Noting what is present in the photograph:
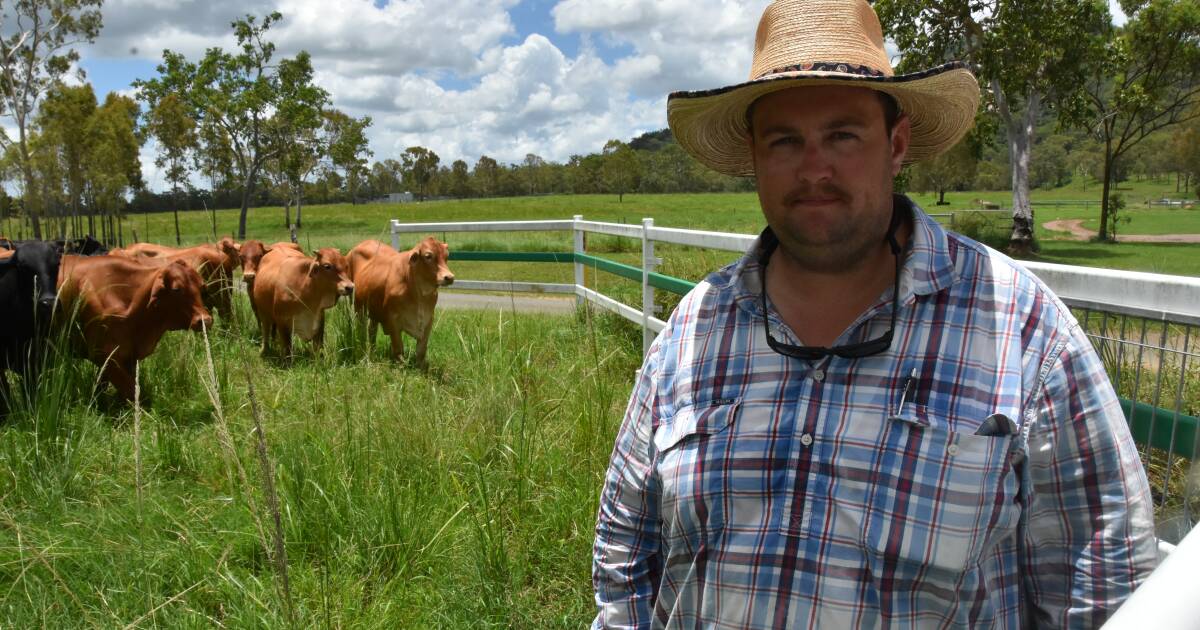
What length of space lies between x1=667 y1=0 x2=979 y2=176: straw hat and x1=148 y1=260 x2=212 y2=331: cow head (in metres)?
5.33

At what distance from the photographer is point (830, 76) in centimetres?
172

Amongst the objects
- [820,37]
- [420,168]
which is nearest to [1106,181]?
[820,37]

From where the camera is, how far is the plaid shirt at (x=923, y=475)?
4.88ft

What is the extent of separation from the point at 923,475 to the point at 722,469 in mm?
380

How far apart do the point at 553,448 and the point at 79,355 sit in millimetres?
4189

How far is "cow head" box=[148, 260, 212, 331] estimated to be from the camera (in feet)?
20.9

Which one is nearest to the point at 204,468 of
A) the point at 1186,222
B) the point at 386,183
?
the point at 1186,222

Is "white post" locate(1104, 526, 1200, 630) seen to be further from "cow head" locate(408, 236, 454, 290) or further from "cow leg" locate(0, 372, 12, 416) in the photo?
"cow head" locate(408, 236, 454, 290)

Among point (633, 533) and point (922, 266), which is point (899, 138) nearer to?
point (922, 266)

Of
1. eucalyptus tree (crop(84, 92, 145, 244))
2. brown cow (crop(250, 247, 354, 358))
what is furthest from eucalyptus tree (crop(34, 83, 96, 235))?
brown cow (crop(250, 247, 354, 358))

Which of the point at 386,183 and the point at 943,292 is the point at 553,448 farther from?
the point at 386,183

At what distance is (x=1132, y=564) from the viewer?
4.81 ft

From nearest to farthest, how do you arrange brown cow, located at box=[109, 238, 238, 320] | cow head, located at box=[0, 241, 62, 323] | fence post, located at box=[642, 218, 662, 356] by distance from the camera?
1. cow head, located at box=[0, 241, 62, 323]
2. fence post, located at box=[642, 218, 662, 356]
3. brown cow, located at box=[109, 238, 238, 320]

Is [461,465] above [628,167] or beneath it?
beneath
